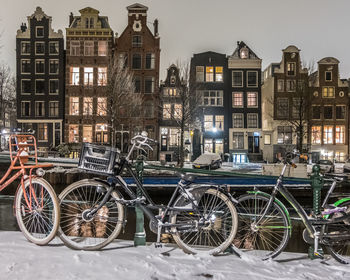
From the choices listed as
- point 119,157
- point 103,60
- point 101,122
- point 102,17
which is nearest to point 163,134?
point 101,122

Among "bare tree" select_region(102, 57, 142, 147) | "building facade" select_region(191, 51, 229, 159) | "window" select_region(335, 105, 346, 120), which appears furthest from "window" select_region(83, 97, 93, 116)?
"window" select_region(335, 105, 346, 120)

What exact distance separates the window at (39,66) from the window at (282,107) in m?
24.3

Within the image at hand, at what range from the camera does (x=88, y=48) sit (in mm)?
31484

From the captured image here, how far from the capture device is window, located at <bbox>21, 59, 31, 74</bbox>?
3186 cm

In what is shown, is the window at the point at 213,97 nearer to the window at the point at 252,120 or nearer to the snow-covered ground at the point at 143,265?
the window at the point at 252,120

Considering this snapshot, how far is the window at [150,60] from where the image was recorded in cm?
3206

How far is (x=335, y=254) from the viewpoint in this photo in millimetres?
3621

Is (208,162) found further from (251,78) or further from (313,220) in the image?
(313,220)

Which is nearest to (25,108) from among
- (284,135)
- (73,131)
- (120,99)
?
(73,131)

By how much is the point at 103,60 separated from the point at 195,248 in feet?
98.2

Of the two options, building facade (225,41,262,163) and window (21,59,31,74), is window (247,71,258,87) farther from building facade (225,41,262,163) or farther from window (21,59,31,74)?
window (21,59,31,74)

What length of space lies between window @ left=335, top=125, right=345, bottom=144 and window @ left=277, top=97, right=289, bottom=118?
610cm

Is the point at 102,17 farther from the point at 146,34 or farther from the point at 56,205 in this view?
the point at 56,205

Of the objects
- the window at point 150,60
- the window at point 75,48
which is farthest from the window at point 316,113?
the window at point 75,48
